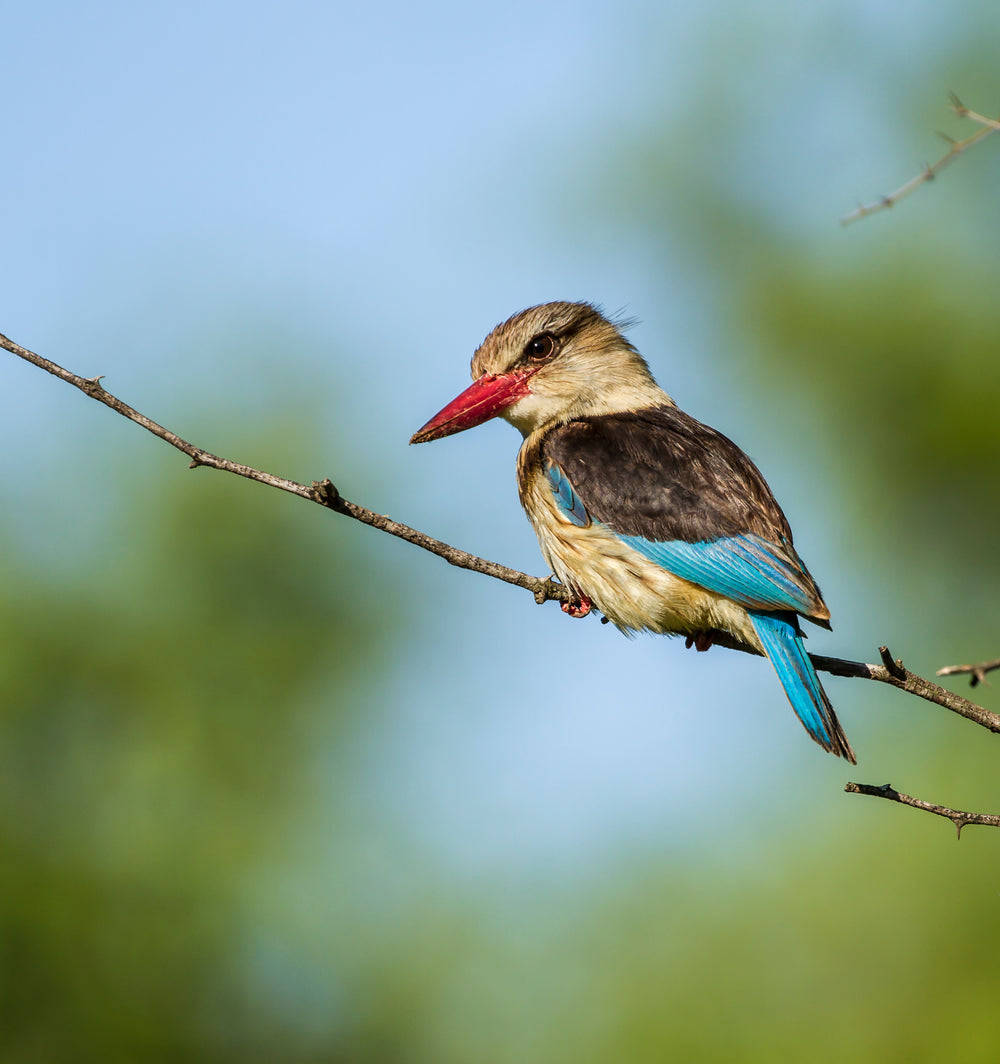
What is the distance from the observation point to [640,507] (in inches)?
143

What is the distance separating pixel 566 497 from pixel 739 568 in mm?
638

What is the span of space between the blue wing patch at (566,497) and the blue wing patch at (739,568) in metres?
0.16

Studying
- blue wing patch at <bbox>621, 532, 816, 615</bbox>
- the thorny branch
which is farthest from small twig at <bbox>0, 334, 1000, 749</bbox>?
blue wing patch at <bbox>621, 532, 816, 615</bbox>

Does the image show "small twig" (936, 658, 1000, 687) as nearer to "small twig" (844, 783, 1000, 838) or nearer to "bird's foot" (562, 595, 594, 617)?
"small twig" (844, 783, 1000, 838)

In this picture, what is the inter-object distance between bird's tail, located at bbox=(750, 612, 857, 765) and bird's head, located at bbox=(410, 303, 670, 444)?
123 cm

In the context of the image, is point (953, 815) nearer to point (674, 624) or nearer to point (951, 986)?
point (674, 624)

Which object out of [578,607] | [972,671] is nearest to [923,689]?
[972,671]

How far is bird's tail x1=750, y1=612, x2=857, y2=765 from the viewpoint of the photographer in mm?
3023

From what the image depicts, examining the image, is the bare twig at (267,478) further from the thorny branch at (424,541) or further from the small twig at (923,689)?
the small twig at (923,689)

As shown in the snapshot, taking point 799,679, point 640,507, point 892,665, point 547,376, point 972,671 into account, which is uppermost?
point 547,376

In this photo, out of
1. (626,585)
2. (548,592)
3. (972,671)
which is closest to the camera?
(972,671)

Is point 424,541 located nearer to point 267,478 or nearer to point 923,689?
point 267,478

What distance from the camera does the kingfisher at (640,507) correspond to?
3.29 metres

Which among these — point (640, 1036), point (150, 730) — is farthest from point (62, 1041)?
point (640, 1036)
